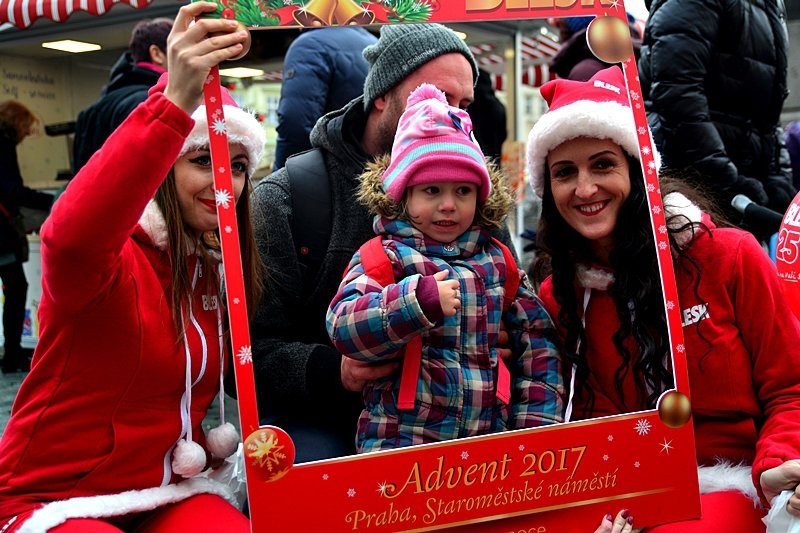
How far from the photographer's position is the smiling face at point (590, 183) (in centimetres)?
175

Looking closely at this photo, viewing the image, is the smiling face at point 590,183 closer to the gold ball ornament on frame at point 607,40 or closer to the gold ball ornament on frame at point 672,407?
the gold ball ornament on frame at point 607,40

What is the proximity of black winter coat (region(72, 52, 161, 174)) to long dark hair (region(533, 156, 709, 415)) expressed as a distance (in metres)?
2.34

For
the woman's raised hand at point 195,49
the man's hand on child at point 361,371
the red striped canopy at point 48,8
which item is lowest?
the man's hand on child at point 361,371

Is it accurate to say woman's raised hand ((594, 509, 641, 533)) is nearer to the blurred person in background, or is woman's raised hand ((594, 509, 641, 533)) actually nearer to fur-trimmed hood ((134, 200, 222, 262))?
fur-trimmed hood ((134, 200, 222, 262))

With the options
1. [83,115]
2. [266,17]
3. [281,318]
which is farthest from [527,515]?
[83,115]

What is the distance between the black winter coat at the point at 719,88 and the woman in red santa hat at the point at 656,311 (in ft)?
2.73

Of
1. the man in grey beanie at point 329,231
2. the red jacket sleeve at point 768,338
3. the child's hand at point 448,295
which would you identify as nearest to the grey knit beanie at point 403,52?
the man in grey beanie at point 329,231

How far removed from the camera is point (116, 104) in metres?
3.69

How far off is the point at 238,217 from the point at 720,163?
1.64 m

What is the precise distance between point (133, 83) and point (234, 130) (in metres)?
2.47

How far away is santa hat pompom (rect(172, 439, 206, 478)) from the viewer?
168cm

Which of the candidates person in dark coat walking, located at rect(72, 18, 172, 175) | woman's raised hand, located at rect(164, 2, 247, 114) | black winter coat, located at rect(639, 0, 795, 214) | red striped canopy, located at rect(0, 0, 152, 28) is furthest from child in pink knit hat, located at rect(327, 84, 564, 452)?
red striped canopy, located at rect(0, 0, 152, 28)

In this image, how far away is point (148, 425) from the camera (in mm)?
1656

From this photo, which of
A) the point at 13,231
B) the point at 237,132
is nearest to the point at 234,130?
the point at 237,132
